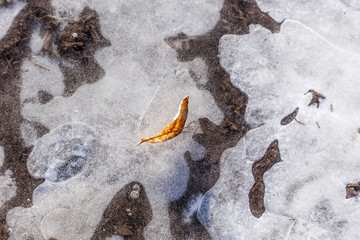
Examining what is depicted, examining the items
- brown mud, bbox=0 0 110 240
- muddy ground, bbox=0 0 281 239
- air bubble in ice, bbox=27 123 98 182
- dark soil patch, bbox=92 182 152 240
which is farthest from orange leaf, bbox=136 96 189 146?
brown mud, bbox=0 0 110 240

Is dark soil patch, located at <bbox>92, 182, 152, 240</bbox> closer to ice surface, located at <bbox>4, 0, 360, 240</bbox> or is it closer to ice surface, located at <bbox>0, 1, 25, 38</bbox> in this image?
ice surface, located at <bbox>4, 0, 360, 240</bbox>

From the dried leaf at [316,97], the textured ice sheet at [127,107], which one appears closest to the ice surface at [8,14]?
the textured ice sheet at [127,107]

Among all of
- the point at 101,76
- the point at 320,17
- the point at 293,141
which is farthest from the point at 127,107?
the point at 320,17

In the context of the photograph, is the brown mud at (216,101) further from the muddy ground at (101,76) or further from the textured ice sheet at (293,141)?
the textured ice sheet at (293,141)

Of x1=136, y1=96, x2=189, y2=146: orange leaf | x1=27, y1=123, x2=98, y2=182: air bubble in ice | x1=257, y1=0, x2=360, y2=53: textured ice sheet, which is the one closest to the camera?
x1=136, y1=96, x2=189, y2=146: orange leaf

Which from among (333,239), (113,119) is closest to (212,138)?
(113,119)

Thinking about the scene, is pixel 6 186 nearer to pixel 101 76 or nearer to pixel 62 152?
pixel 62 152

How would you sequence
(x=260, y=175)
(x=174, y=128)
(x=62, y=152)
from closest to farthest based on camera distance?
(x=174, y=128), (x=62, y=152), (x=260, y=175)
